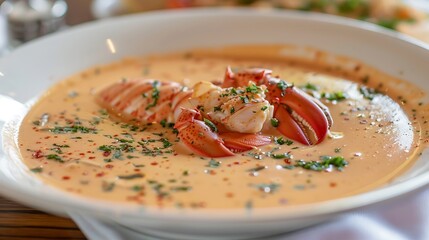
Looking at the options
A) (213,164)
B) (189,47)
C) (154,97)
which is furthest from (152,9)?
(213,164)

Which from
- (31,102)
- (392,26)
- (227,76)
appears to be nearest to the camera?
(227,76)

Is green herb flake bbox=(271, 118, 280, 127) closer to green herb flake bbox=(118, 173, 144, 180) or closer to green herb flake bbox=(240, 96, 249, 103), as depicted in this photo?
green herb flake bbox=(240, 96, 249, 103)

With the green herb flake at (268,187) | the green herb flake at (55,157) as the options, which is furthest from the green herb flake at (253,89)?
the green herb flake at (55,157)

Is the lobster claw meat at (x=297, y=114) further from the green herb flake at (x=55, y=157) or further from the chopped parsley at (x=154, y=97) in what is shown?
the green herb flake at (x=55, y=157)

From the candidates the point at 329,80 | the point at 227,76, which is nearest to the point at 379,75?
the point at 329,80

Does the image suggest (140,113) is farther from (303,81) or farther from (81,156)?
(303,81)

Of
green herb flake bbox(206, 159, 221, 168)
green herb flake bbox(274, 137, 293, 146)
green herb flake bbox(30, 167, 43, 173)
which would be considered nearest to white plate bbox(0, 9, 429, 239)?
green herb flake bbox(30, 167, 43, 173)

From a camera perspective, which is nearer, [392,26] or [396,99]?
[396,99]

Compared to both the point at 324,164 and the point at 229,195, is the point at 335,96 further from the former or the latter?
the point at 229,195
